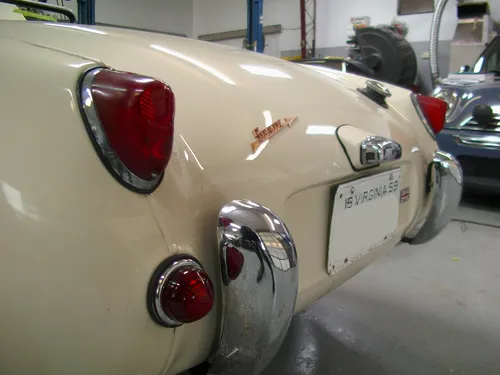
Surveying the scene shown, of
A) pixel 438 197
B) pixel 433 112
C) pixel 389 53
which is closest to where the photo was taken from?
pixel 438 197

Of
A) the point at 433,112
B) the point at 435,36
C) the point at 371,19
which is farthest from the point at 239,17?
the point at 433,112

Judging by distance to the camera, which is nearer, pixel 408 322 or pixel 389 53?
pixel 408 322

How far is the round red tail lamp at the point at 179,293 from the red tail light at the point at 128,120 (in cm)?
14

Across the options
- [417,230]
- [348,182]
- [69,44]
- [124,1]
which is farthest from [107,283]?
[124,1]

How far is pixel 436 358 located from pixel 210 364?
44.5 inches

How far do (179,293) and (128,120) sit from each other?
0.29m

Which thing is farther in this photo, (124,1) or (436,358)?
(124,1)

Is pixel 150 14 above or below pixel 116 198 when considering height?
above

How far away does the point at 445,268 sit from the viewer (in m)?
2.58

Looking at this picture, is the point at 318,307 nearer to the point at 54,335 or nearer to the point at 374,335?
the point at 374,335

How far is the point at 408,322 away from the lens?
6.44 feet

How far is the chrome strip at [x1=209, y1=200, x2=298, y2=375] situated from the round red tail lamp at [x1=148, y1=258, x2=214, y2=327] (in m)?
0.08

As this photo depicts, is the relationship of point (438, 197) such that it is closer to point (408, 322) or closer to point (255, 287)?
point (408, 322)

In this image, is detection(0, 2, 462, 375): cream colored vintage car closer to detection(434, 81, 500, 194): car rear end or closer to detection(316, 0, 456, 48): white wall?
detection(434, 81, 500, 194): car rear end
